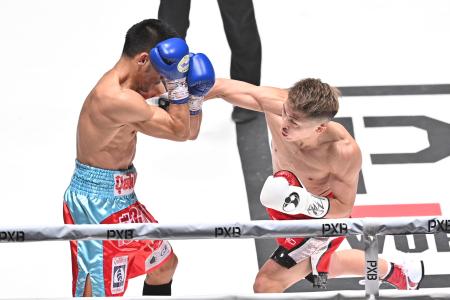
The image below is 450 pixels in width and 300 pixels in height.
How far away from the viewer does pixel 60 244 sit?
523 centimetres

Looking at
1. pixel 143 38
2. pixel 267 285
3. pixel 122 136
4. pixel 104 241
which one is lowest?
pixel 267 285

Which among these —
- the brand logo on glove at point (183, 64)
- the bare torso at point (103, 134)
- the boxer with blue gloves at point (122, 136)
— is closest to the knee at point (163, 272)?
the boxer with blue gloves at point (122, 136)

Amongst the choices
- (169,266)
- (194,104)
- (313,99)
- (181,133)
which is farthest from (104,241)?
(313,99)

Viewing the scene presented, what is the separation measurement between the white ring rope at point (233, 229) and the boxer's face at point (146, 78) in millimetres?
908

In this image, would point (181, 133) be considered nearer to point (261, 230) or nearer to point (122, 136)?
point (122, 136)

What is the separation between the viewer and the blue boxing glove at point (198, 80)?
3.95 m

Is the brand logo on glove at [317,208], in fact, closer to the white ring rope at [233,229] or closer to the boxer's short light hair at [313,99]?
the boxer's short light hair at [313,99]

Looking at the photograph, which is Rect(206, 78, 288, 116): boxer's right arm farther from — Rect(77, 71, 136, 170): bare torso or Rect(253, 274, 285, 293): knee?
Rect(253, 274, 285, 293): knee

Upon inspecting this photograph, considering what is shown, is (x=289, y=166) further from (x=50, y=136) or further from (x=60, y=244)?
(x=50, y=136)

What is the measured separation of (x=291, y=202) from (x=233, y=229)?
66 centimetres

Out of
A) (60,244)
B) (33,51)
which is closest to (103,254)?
(60,244)

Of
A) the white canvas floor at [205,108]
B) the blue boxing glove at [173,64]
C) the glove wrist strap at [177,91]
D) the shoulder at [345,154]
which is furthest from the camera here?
the white canvas floor at [205,108]

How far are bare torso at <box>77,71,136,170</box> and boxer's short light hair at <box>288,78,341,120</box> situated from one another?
0.67 m

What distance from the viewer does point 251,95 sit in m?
4.33
